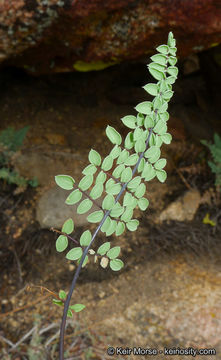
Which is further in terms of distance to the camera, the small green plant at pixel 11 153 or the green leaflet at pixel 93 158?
the small green plant at pixel 11 153

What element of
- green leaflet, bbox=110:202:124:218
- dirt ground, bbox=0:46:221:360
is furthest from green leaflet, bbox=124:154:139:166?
dirt ground, bbox=0:46:221:360

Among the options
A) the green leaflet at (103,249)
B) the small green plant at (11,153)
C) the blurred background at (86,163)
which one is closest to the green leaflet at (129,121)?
the green leaflet at (103,249)

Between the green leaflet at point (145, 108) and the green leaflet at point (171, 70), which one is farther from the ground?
the green leaflet at point (171, 70)

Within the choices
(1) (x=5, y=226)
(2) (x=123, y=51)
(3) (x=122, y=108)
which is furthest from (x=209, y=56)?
(1) (x=5, y=226)

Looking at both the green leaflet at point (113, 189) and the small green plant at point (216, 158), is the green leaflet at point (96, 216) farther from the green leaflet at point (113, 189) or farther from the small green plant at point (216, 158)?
the small green plant at point (216, 158)

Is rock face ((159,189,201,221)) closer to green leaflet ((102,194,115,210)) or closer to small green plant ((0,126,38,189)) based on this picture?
small green plant ((0,126,38,189))

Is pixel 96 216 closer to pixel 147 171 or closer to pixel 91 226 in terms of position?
pixel 147 171

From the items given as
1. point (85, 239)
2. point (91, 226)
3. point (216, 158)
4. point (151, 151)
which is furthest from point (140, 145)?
point (216, 158)
